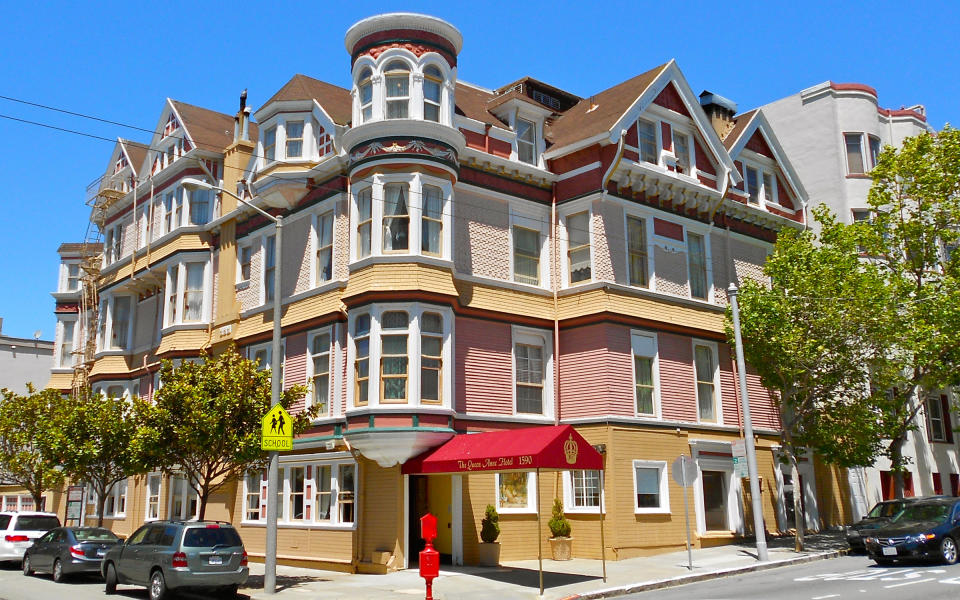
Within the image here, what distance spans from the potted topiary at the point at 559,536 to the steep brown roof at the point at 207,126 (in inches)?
774

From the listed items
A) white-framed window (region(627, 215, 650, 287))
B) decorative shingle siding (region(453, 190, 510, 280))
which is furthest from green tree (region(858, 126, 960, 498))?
decorative shingle siding (region(453, 190, 510, 280))

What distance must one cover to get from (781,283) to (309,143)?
15941 millimetres

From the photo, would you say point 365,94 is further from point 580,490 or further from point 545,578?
point 545,578

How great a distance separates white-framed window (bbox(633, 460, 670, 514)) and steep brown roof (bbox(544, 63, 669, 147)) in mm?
10467

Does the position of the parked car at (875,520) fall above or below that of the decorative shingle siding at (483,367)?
below

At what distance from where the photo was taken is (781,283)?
27.5 meters

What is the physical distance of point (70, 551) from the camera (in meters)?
22.4

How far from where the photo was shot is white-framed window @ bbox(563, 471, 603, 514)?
2583 centimetres

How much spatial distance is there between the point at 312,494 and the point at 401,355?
558cm

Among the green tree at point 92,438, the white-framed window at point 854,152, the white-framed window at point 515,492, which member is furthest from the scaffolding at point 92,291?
the white-framed window at point 854,152

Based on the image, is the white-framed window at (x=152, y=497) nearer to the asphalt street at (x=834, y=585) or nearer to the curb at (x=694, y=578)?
the curb at (x=694, y=578)

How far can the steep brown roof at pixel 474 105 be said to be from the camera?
27.6 m

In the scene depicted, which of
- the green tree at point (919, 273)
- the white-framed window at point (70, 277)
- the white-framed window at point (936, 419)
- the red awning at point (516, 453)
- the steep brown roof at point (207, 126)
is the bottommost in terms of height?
the red awning at point (516, 453)

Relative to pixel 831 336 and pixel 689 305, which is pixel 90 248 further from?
pixel 831 336
